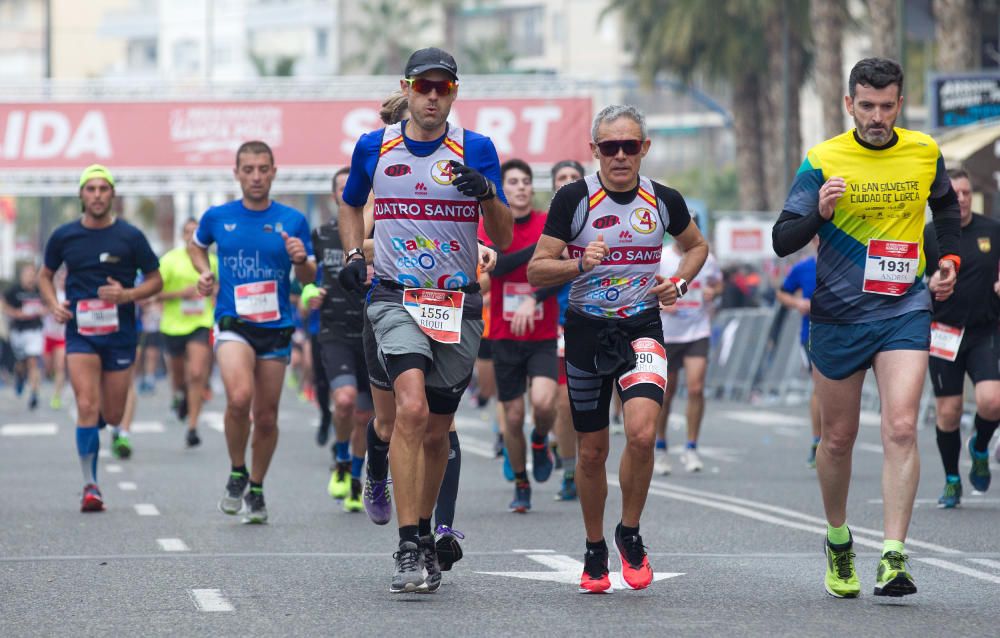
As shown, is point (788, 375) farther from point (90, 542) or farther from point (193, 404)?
point (90, 542)

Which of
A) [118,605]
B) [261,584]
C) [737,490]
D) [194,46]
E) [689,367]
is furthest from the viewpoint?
[194,46]

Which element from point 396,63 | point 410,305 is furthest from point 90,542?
point 396,63

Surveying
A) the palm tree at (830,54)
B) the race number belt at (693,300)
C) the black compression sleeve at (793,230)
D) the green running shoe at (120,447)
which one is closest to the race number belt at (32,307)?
the palm tree at (830,54)

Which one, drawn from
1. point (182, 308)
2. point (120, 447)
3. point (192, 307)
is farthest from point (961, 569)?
point (182, 308)

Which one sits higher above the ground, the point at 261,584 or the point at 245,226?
the point at 245,226

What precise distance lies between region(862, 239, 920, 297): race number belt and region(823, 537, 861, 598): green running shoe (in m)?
Result: 1.01

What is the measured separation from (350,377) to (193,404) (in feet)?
21.7

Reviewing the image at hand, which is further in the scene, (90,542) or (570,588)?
(90,542)

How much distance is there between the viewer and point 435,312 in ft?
27.5

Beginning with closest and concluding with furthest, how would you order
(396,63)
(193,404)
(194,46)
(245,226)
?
(245,226) < (193,404) < (396,63) < (194,46)

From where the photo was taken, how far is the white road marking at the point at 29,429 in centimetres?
Result: 2245

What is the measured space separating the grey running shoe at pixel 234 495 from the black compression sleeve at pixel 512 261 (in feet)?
6.95

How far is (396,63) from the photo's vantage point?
80.9m

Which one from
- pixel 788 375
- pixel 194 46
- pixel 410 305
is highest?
pixel 194 46
